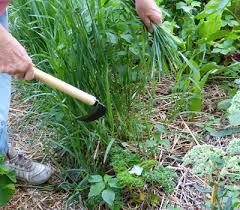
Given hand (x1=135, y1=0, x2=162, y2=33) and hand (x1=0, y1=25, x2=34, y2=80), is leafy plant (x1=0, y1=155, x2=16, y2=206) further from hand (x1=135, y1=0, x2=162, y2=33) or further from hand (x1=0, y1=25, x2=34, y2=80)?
hand (x1=135, y1=0, x2=162, y2=33)

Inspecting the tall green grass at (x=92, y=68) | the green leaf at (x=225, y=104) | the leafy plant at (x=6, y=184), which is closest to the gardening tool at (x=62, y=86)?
the tall green grass at (x=92, y=68)

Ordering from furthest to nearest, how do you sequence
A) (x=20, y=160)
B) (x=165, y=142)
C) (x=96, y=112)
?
1. (x=20, y=160)
2. (x=165, y=142)
3. (x=96, y=112)

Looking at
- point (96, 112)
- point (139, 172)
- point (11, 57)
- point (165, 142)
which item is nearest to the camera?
point (11, 57)

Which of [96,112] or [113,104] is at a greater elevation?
[96,112]

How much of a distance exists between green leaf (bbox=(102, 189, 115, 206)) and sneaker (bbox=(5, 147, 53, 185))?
0.37 m

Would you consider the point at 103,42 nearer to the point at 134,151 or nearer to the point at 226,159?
the point at 134,151

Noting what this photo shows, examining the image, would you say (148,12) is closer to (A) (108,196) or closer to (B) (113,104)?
(B) (113,104)

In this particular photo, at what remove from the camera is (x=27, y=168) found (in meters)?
2.05

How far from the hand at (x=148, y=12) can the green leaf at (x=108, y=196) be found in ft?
2.05

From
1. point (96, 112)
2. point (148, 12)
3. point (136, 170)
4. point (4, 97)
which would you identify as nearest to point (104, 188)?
point (136, 170)

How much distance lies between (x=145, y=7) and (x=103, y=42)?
0.67 feet

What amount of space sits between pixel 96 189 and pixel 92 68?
1.45 feet

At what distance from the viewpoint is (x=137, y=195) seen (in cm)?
183

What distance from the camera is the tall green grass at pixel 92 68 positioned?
6.03 ft
